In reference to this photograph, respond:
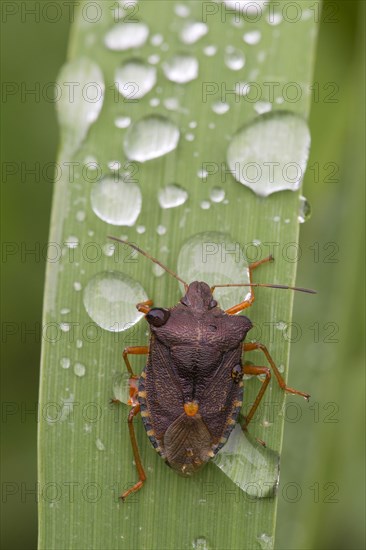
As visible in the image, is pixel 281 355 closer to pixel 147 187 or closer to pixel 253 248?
pixel 253 248

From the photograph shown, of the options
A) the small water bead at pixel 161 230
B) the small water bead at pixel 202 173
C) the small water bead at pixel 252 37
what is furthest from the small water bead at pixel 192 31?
the small water bead at pixel 161 230

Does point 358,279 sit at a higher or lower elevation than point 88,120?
lower

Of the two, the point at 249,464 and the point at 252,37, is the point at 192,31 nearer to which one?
the point at 252,37

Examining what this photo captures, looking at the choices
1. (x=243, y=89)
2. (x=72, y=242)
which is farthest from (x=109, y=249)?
(x=243, y=89)

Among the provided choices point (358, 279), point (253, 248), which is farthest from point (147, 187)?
point (358, 279)

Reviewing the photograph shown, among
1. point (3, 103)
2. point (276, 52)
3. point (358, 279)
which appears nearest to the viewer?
point (276, 52)

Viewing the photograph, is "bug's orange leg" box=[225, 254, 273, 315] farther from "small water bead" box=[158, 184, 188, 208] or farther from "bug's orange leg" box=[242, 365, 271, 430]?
"small water bead" box=[158, 184, 188, 208]

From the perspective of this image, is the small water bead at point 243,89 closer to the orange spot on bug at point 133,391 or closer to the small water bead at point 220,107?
the small water bead at point 220,107
